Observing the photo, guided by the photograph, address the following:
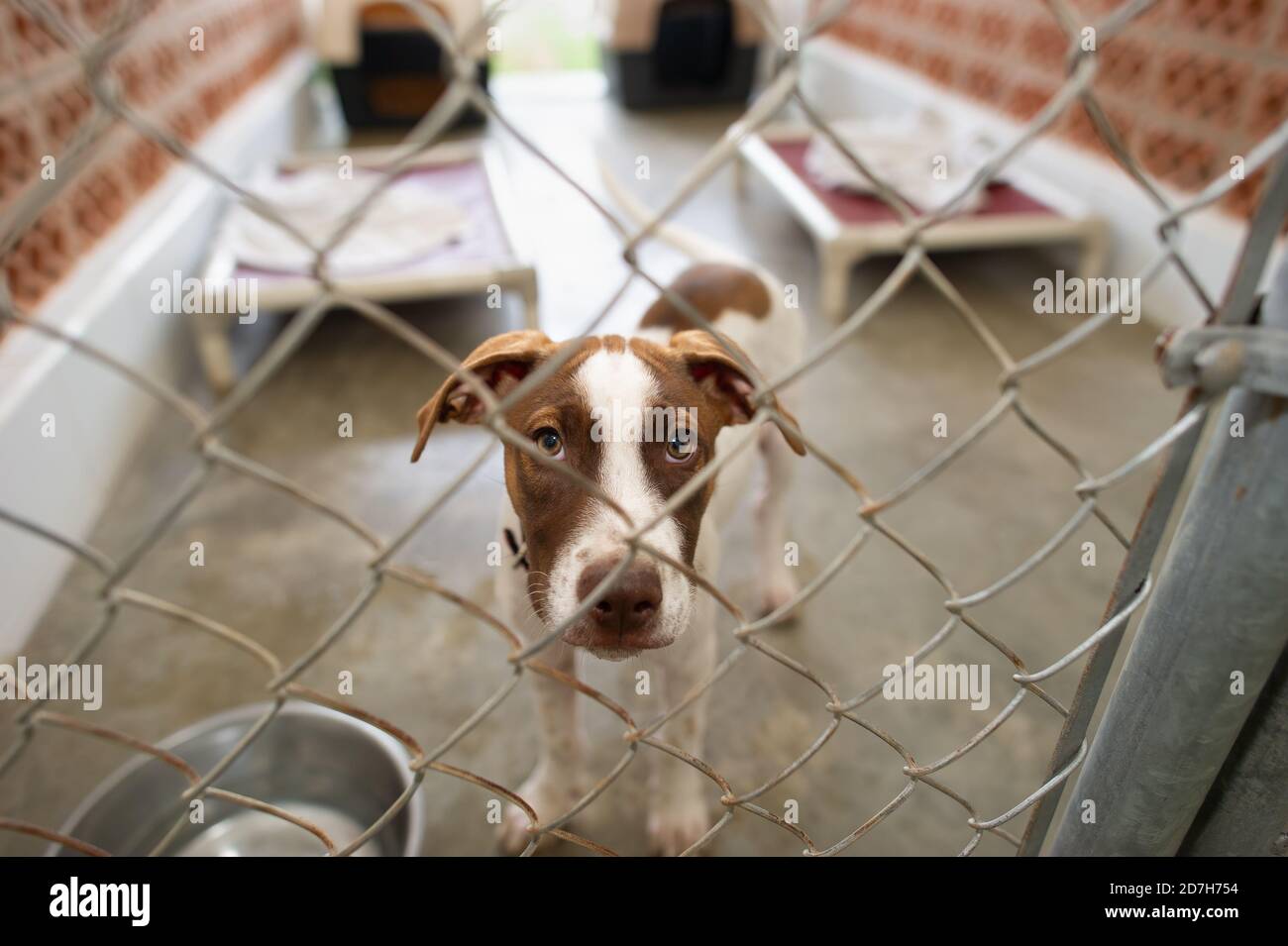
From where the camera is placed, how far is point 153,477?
277 cm

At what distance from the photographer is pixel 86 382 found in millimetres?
2570

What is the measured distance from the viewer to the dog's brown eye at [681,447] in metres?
1.17

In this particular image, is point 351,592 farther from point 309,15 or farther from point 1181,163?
point 309,15

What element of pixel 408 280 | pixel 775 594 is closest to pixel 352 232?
pixel 408 280

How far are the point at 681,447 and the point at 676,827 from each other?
905 mm

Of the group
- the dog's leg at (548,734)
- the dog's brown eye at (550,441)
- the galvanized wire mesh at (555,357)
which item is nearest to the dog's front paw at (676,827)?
the dog's leg at (548,734)

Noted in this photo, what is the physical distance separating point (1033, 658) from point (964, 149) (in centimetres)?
309

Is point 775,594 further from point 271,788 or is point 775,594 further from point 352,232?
point 352,232

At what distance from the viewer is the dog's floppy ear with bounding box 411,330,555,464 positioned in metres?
1.08

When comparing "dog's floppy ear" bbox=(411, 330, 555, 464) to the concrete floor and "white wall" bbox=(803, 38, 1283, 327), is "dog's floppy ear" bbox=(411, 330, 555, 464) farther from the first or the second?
"white wall" bbox=(803, 38, 1283, 327)

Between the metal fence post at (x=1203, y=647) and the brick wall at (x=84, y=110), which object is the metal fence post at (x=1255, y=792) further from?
the brick wall at (x=84, y=110)

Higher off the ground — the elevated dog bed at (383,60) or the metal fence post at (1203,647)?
the elevated dog bed at (383,60)

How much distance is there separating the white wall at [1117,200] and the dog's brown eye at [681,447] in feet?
6.65
